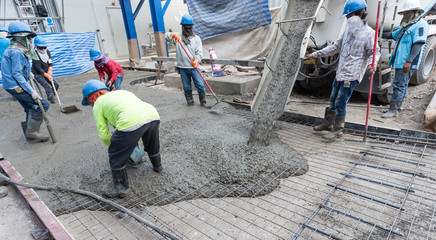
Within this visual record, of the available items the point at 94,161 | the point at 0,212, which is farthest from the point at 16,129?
the point at 0,212

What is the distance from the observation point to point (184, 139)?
322cm

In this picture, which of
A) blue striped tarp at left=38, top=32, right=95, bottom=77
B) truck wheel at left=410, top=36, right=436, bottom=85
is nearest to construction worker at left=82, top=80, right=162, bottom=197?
truck wheel at left=410, top=36, right=436, bottom=85

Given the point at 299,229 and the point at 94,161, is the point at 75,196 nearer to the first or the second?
the point at 94,161

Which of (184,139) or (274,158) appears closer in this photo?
(274,158)

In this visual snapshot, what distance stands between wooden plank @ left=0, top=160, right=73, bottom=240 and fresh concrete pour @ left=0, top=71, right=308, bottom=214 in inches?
6.2

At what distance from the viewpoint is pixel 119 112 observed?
6.81ft

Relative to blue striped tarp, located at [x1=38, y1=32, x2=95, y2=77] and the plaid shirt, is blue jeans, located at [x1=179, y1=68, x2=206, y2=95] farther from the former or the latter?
blue striped tarp, located at [x1=38, y1=32, x2=95, y2=77]

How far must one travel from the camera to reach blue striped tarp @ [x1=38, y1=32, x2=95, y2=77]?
25.9 ft

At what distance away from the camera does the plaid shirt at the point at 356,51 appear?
2775 mm

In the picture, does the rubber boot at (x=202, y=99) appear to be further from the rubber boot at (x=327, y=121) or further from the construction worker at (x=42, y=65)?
the construction worker at (x=42, y=65)

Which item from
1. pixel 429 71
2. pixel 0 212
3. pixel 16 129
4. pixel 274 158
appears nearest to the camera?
pixel 0 212

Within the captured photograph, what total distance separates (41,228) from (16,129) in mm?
3080

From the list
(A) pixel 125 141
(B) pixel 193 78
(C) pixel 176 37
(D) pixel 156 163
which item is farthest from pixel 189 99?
(A) pixel 125 141

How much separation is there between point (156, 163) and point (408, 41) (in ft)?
12.2
